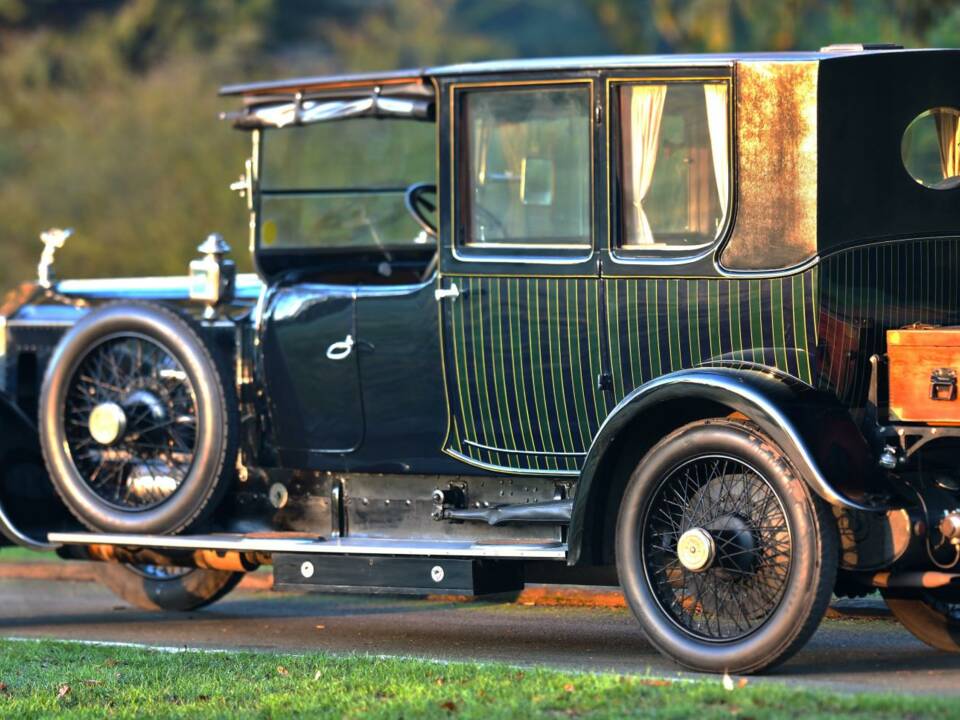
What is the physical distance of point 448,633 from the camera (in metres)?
8.48

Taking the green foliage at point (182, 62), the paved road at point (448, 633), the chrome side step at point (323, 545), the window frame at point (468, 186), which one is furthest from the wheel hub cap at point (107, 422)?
the green foliage at point (182, 62)

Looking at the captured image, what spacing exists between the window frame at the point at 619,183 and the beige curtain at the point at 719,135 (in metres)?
0.03

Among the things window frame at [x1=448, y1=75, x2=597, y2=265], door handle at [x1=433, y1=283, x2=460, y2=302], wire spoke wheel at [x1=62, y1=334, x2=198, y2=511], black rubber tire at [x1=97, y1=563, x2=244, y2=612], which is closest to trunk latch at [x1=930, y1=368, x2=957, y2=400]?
window frame at [x1=448, y1=75, x2=597, y2=265]

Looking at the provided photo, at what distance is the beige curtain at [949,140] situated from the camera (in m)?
7.43

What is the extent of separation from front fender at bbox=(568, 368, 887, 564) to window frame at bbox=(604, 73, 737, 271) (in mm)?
592

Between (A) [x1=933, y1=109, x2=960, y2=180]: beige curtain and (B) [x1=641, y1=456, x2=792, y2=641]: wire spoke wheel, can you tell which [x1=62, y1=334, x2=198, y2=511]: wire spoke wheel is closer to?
(B) [x1=641, y1=456, x2=792, y2=641]: wire spoke wheel

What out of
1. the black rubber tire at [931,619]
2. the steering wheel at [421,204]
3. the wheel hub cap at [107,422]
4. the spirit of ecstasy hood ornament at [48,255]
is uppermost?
the steering wheel at [421,204]

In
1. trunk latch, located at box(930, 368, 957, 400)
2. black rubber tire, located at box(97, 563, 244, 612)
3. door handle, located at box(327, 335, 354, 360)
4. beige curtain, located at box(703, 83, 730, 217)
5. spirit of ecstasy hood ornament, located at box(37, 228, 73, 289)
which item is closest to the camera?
trunk latch, located at box(930, 368, 957, 400)

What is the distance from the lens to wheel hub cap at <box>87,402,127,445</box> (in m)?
8.38

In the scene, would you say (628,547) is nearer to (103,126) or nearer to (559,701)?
(559,701)

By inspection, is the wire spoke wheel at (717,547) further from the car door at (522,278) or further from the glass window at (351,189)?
the glass window at (351,189)

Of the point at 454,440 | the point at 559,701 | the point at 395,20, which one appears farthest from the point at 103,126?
the point at 559,701

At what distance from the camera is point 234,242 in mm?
24891

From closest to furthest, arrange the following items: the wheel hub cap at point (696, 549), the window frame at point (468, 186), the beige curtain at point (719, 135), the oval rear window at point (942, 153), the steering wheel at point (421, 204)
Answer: the wheel hub cap at point (696, 549), the beige curtain at point (719, 135), the oval rear window at point (942, 153), the window frame at point (468, 186), the steering wheel at point (421, 204)
